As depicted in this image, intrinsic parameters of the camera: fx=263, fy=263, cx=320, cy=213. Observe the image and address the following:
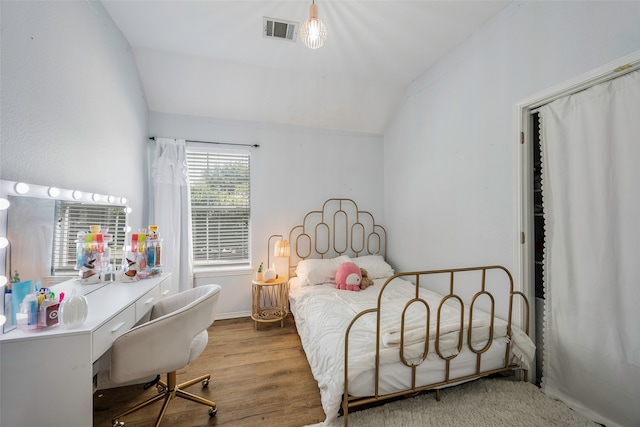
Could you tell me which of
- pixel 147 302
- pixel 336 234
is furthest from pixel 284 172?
pixel 147 302

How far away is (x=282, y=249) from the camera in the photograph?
3.07m

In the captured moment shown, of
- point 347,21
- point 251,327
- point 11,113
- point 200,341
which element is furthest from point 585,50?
point 251,327

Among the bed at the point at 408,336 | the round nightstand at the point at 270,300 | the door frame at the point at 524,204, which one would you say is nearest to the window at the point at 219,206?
the round nightstand at the point at 270,300

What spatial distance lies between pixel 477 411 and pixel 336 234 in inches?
89.3

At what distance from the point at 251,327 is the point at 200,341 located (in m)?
1.29

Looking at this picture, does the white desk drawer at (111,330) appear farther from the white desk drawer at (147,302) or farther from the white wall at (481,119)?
the white wall at (481,119)

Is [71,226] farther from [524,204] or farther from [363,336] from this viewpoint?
[524,204]

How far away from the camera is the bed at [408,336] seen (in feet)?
4.84

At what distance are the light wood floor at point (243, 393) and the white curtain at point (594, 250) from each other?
1.62 meters

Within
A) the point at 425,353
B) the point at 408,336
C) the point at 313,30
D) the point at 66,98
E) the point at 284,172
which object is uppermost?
the point at 313,30

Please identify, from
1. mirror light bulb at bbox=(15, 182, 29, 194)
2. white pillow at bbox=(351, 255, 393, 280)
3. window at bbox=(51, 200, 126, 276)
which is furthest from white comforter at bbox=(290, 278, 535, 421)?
mirror light bulb at bbox=(15, 182, 29, 194)

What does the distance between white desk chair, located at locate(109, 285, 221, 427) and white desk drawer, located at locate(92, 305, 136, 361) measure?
0.18ft

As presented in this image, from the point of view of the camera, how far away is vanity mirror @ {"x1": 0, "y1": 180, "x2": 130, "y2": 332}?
1204 mm

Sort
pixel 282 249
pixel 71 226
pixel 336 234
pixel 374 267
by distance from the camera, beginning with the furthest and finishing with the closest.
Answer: pixel 336 234 < pixel 374 267 < pixel 282 249 < pixel 71 226
